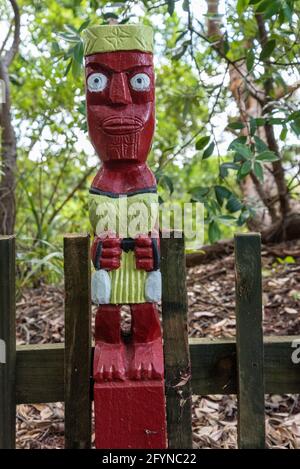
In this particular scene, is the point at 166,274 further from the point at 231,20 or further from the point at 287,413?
the point at 231,20

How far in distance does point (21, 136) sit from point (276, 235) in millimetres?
2369

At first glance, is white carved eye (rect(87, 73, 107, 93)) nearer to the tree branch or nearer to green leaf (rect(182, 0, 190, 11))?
green leaf (rect(182, 0, 190, 11))

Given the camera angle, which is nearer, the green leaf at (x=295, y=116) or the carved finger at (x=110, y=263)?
the carved finger at (x=110, y=263)

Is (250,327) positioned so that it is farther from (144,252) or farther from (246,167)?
(246,167)

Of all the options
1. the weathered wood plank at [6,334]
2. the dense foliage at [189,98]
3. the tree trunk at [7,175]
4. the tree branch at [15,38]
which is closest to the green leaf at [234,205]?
the dense foliage at [189,98]

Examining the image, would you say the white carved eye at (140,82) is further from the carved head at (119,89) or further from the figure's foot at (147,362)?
the figure's foot at (147,362)

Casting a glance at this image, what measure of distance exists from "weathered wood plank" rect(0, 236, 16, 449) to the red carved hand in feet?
1.38

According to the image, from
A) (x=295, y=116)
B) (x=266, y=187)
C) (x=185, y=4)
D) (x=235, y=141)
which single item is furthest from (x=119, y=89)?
(x=266, y=187)

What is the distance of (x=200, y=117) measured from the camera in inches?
224

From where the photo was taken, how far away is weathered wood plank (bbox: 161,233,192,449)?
67.2 inches

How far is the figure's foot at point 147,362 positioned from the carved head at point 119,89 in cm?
67

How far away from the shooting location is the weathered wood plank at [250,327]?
168 centimetres

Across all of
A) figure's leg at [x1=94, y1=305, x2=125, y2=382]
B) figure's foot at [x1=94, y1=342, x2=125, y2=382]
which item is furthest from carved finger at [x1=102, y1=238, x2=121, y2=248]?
figure's foot at [x1=94, y1=342, x2=125, y2=382]

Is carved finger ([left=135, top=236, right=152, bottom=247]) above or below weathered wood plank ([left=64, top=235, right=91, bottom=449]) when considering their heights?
above
